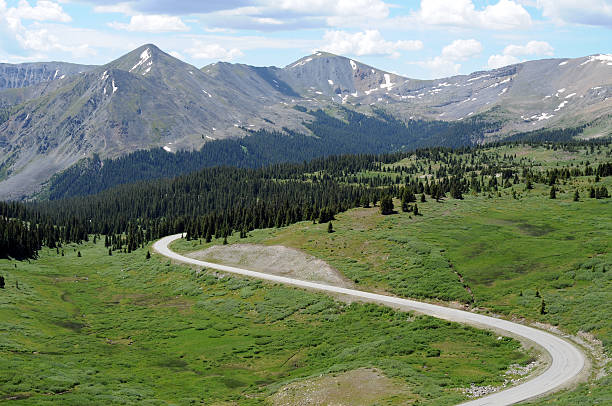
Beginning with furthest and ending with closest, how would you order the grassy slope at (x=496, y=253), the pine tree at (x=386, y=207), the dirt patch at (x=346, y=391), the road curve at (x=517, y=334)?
the pine tree at (x=386, y=207)
the grassy slope at (x=496, y=253)
the dirt patch at (x=346, y=391)
the road curve at (x=517, y=334)

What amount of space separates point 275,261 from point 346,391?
73578mm

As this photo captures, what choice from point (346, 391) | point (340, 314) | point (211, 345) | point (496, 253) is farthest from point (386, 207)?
point (346, 391)

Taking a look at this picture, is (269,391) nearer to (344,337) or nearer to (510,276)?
(344,337)

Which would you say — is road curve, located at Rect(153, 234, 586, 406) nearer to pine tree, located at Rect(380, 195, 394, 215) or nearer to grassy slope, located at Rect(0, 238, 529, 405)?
grassy slope, located at Rect(0, 238, 529, 405)

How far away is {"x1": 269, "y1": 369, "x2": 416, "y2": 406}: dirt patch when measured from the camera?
48219 mm

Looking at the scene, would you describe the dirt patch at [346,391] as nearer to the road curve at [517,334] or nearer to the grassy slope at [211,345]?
the grassy slope at [211,345]

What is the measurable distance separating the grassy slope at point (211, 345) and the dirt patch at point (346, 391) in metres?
1.28

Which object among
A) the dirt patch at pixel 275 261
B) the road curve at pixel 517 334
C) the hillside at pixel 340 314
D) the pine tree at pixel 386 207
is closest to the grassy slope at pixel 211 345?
the hillside at pixel 340 314

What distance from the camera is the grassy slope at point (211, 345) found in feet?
181

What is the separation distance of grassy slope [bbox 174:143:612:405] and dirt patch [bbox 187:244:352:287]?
Answer: 328cm

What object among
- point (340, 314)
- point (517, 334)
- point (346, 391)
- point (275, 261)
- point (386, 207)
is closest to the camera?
point (346, 391)

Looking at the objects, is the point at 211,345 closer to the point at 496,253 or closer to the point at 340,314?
the point at 340,314

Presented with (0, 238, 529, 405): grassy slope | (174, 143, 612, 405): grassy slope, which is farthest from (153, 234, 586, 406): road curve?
(174, 143, 612, 405): grassy slope

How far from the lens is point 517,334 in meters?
66.6
